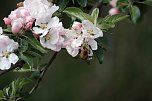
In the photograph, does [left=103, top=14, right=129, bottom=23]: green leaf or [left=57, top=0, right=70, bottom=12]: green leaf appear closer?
[left=103, top=14, right=129, bottom=23]: green leaf

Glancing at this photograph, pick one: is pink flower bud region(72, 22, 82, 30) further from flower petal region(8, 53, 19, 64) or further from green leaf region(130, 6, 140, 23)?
green leaf region(130, 6, 140, 23)

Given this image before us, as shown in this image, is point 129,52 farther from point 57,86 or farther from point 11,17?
point 11,17

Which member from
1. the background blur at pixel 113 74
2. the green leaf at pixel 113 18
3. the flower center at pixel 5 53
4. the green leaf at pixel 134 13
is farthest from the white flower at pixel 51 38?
the background blur at pixel 113 74

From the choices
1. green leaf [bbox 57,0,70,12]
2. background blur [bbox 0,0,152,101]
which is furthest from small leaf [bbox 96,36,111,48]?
background blur [bbox 0,0,152,101]

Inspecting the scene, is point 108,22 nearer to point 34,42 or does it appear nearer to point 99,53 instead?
point 99,53

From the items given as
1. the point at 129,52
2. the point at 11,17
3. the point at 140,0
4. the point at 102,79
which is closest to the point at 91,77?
the point at 102,79

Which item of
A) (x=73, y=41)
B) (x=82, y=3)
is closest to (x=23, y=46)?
(x=73, y=41)
